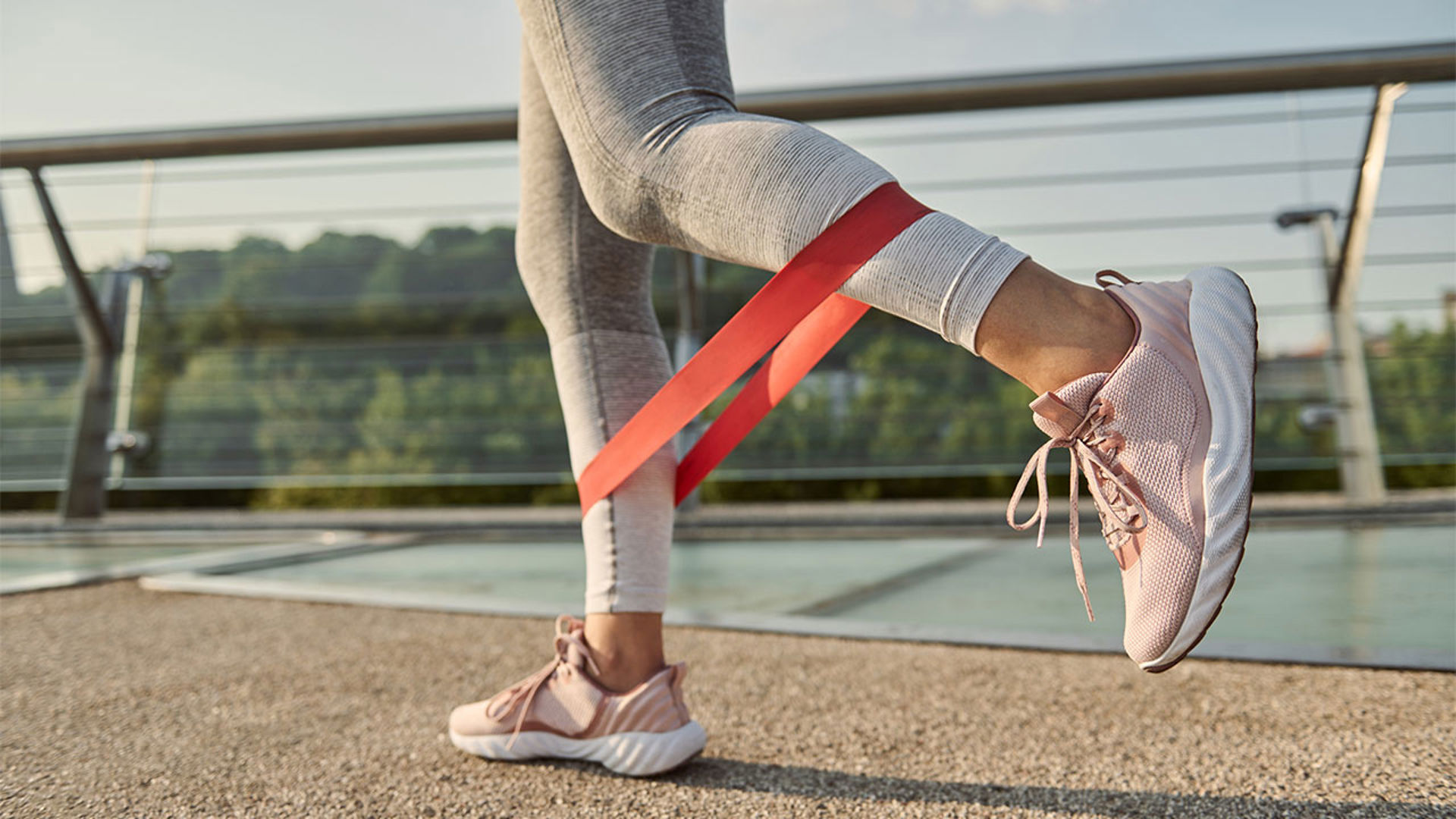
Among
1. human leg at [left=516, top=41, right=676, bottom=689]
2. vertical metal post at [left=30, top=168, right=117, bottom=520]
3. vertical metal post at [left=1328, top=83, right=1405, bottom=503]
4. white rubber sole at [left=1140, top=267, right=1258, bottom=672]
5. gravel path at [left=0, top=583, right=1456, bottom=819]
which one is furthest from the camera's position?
vertical metal post at [left=30, top=168, right=117, bottom=520]

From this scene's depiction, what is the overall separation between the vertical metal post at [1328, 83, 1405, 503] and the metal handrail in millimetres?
503

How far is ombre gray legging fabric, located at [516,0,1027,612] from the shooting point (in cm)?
53

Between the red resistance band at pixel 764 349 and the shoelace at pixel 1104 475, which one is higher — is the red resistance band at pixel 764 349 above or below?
above

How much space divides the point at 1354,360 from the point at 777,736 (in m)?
2.17

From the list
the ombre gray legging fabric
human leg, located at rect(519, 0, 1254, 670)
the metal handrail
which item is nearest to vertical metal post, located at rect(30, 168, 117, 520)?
the metal handrail

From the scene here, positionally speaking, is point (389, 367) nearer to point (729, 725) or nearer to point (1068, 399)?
point (729, 725)

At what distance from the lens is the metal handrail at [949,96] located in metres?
1.81

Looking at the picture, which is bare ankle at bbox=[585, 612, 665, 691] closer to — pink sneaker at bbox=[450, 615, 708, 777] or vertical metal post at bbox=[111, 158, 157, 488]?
pink sneaker at bbox=[450, 615, 708, 777]

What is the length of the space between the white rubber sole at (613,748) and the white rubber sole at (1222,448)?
0.33m

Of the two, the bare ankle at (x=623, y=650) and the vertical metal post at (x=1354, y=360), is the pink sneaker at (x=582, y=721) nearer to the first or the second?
the bare ankle at (x=623, y=650)

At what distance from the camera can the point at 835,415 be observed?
254 centimetres

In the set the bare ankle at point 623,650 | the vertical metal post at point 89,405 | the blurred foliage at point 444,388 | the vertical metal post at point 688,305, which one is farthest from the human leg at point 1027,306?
the vertical metal post at point 89,405

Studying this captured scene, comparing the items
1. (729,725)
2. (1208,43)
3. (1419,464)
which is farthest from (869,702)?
(1208,43)

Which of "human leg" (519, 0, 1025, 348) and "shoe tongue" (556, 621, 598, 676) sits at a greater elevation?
"human leg" (519, 0, 1025, 348)
